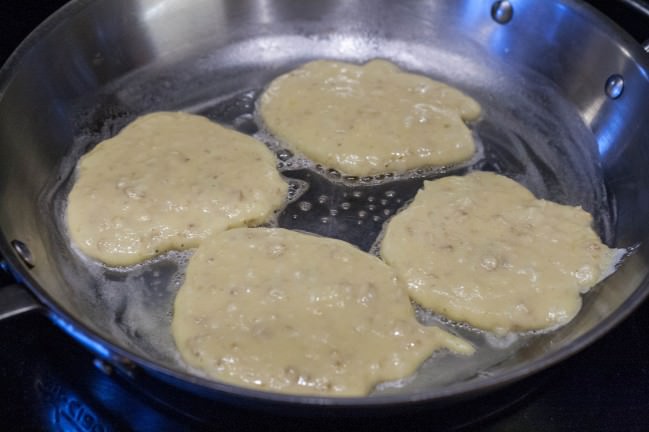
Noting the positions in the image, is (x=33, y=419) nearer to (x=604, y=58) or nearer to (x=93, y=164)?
(x=93, y=164)

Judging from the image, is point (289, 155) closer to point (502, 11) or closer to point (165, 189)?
point (165, 189)

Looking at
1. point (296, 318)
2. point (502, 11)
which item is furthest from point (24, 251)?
point (502, 11)

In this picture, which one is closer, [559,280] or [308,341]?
[308,341]

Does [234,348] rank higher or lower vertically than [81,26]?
lower

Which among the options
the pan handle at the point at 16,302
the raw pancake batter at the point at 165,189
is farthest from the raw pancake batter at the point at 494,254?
the pan handle at the point at 16,302

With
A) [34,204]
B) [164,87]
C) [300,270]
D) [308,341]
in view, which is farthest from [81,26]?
[308,341]

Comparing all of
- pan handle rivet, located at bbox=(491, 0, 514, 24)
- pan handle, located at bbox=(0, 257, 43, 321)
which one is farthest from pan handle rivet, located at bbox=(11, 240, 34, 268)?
pan handle rivet, located at bbox=(491, 0, 514, 24)
